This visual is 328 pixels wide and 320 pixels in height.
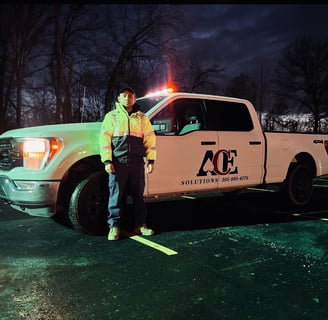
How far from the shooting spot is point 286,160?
22.3ft

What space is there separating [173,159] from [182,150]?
19 cm

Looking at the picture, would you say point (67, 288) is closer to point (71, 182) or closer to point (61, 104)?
point (71, 182)

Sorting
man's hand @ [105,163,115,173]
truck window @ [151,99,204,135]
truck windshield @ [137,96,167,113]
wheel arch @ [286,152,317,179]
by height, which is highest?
truck windshield @ [137,96,167,113]

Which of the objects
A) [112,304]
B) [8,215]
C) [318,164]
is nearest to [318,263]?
[112,304]

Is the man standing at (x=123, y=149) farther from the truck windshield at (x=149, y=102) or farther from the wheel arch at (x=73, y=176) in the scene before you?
the truck windshield at (x=149, y=102)

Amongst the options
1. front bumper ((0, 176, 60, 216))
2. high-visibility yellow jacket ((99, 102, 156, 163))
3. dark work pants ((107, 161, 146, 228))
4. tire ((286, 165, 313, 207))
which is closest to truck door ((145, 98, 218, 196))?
dark work pants ((107, 161, 146, 228))

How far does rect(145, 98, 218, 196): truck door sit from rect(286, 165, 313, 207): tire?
1914 mm

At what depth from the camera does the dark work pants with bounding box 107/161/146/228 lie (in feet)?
15.4

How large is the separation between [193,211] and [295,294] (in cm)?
353

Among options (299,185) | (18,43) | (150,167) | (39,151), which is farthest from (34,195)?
(18,43)

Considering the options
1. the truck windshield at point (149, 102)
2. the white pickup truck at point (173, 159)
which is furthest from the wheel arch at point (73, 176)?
the truck windshield at point (149, 102)

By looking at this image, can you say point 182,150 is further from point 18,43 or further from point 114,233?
point 18,43

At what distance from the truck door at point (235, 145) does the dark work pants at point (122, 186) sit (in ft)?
4.54

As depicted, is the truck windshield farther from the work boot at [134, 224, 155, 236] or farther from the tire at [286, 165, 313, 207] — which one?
the tire at [286, 165, 313, 207]
